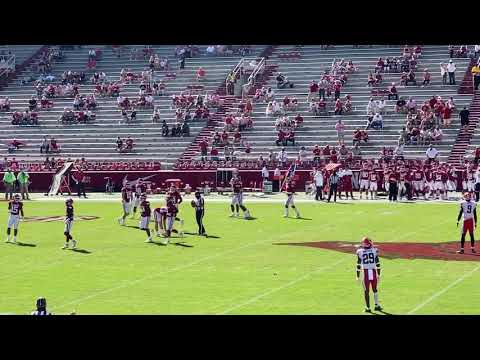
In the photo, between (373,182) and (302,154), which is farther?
(302,154)

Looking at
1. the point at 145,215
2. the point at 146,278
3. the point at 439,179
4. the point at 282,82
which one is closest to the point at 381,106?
the point at 282,82

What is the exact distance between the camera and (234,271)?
25500 mm

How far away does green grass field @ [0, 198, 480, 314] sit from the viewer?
21078mm

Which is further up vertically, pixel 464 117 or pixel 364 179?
pixel 464 117

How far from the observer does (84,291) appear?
896 inches

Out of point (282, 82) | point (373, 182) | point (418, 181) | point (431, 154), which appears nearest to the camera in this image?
point (418, 181)

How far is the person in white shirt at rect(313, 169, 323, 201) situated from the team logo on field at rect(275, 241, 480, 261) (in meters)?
12.5

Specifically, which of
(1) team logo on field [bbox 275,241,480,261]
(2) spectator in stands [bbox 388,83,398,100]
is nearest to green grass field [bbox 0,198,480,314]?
(1) team logo on field [bbox 275,241,480,261]

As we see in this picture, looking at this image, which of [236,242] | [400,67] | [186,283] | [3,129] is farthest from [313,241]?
[3,129]

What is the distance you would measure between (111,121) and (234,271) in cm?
3180

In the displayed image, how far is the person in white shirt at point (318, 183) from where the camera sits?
140 ft

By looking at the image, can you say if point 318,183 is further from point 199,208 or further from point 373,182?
point 199,208

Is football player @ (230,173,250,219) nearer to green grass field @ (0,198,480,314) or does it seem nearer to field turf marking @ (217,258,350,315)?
green grass field @ (0,198,480,314)

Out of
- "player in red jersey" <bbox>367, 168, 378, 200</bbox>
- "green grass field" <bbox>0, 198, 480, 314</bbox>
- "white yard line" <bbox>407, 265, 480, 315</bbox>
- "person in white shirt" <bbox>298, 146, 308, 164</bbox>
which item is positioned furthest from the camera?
"person in white shirt" <bbox>298, 146, 308, 164</bbox>
